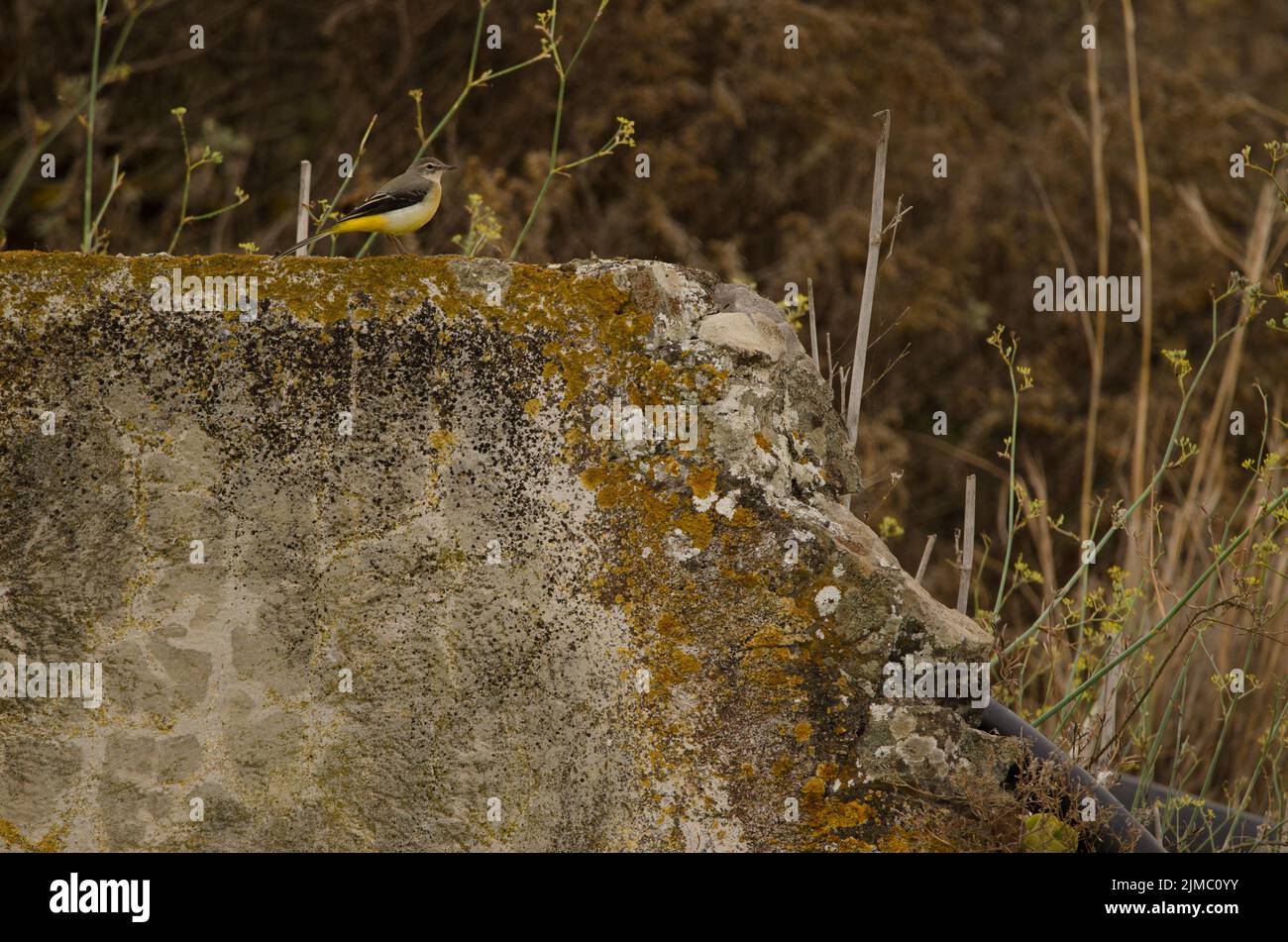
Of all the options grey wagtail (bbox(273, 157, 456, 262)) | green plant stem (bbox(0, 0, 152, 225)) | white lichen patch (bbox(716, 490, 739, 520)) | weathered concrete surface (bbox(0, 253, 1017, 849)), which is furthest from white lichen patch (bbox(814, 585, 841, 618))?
green plant stem (bbox(0, 0, 152, 225))

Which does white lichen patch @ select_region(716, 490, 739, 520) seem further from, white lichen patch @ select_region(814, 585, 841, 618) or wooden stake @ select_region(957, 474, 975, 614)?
wooden stake @ select_region(957, 474, 975, 614)

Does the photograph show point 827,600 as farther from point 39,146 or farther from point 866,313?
point 39,146

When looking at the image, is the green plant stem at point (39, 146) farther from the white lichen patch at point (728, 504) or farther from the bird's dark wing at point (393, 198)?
the white lichen patch at point (728, 504)

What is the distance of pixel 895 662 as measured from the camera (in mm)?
2494

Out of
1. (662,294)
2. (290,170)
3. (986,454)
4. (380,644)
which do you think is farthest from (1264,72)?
(380,644)

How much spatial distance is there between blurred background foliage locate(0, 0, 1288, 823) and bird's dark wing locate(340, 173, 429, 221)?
3692mm

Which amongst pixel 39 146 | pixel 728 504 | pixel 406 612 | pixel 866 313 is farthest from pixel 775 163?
pixel 406 612

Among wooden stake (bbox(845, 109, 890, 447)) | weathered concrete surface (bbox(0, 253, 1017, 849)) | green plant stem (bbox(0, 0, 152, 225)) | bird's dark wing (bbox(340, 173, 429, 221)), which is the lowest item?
weathered concrete surface (bbox(0, 253, 1017, 849))

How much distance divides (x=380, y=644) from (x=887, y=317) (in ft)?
18.2

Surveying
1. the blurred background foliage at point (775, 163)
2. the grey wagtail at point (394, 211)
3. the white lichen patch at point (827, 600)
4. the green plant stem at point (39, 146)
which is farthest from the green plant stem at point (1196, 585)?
the blurred background foliage at point (775, 163)

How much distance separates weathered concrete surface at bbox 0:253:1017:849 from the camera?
2477 millimetres

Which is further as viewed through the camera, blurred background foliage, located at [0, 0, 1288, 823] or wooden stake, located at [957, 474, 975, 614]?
blurred background foliage, located at [0, 0, 1288, 823]

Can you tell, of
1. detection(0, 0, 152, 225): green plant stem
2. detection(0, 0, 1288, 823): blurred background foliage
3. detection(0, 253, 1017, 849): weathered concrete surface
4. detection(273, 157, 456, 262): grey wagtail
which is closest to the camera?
detection(0, 253, 1017, 849): weathered concrete surface

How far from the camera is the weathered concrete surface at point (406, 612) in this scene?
2.48m
